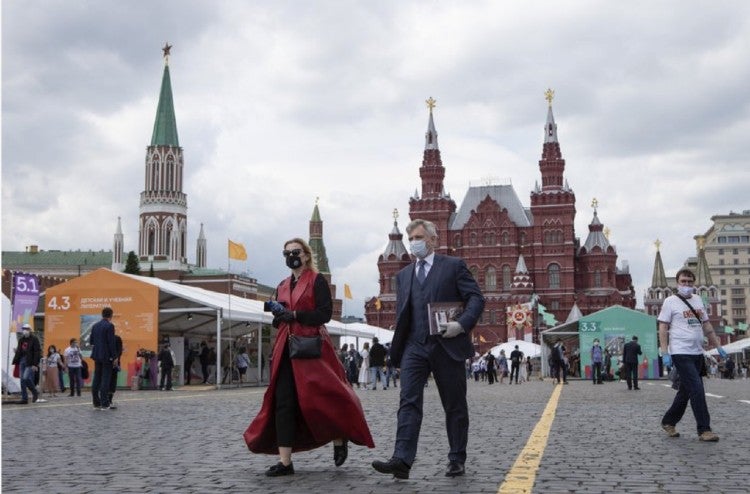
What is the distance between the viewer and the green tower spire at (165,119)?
121 metres

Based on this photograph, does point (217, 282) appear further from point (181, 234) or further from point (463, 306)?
point (463, 306)

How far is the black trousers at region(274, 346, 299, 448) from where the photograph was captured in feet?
20.2

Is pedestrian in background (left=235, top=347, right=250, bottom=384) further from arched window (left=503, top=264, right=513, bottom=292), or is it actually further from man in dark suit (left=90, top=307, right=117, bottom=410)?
arched window (left=503, top=264, right=513, bottom=292)

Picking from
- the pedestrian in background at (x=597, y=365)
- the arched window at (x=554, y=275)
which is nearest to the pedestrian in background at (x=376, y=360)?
the pedestrian in background at (x=597, y=365)

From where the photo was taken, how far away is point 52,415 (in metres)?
13.0

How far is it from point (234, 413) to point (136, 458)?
638cm

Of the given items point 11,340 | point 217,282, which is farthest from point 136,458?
point 217,282

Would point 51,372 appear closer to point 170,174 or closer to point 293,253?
point 293,253

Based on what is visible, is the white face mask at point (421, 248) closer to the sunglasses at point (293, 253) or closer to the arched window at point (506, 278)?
the sunglasses at point (293, 253)

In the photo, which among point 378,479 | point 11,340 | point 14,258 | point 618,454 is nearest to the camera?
point 378,479

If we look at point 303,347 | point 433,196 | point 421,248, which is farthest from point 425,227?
point 433,196

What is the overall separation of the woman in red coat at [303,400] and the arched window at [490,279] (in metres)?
92.1

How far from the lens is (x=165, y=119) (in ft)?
401

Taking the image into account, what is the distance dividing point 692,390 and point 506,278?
90292 mm
